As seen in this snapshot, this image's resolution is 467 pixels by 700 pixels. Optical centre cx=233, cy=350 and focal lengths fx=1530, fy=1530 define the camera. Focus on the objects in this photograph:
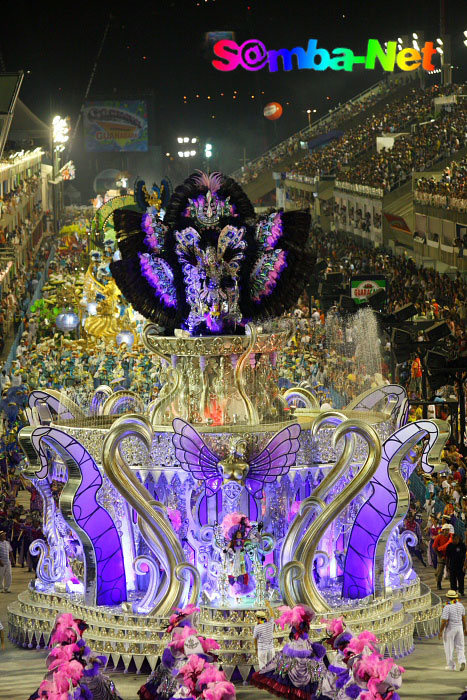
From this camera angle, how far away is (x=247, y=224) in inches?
670

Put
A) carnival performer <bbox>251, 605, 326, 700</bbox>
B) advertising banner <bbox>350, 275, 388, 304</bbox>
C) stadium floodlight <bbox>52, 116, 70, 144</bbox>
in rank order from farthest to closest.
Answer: stadium floodlight <bbox>52, 116, 70, 144</bbox> → advertising banner <bbox>350, 275, 388, 304</bbox> → carnival performer <bbox>251, 605, 326, 700</bbox>

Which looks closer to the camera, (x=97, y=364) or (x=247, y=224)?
(x=247, y=224)

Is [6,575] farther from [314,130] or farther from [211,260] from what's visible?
[314,130]

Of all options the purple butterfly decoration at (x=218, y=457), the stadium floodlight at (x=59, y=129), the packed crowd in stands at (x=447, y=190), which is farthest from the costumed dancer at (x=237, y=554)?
the stadium floodlight at (x=59, y=129)

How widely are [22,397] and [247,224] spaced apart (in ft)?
37.9

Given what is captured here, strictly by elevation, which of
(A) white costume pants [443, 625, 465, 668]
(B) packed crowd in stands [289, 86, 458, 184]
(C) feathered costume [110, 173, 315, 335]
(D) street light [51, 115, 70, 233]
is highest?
(D) street light [51, 115, 70, 233]

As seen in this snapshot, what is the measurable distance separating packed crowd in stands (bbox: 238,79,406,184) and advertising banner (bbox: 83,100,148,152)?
921 cm

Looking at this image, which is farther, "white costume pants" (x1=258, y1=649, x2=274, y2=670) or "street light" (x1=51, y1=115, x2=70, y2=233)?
"street light" (x1=51, y1=115, x2=70, y2=233)

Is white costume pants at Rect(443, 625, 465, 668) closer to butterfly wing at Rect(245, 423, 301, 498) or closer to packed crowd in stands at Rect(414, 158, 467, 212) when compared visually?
butterfly wing at Rect(245, 423, 301, 498)

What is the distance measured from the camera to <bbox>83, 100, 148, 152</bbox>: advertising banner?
101 metres

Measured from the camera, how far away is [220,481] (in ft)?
52.2

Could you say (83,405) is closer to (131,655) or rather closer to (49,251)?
(131,655)

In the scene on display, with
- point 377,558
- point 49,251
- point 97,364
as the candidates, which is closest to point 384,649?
point 377,558

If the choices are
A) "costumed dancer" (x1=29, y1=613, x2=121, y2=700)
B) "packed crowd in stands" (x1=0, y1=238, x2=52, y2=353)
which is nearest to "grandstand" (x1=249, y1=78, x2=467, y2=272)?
"packed crowd in stands" (x1=0, y1=238, x2=52, y2=353)
